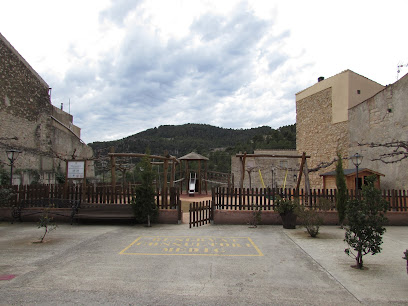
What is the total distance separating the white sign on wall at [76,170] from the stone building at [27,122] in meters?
3.41

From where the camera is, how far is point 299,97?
23609 millimetres

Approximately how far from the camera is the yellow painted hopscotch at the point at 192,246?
6.36 m

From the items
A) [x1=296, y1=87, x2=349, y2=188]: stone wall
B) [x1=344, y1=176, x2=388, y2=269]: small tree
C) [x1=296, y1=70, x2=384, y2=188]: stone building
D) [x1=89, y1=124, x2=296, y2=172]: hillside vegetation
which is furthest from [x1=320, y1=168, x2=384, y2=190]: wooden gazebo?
[x1=89, y1=124, x2=296, y2=172]: hillside vegetation

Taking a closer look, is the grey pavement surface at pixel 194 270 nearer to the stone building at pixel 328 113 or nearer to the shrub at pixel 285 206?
the shrub at pixel 285 206

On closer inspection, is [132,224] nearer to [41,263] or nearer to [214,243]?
[214,243]

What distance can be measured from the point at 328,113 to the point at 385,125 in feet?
18.5

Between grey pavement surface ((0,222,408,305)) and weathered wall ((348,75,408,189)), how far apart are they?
696 cm

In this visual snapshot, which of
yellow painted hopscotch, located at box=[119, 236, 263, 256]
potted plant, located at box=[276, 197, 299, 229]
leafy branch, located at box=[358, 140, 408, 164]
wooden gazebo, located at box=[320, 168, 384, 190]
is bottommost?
yellow painted hopscotch, located at box=[119, 236, 263, 256]

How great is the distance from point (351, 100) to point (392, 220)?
1042 cm

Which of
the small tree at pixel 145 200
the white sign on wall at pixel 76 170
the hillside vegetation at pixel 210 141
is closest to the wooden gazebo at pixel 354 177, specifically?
the small tree at pixel 145 200

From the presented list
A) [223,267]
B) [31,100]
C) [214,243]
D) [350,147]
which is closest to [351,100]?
[350,147]

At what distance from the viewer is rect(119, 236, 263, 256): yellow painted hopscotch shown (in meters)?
6.36

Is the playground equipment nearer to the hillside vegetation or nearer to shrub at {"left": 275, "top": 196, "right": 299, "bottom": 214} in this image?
shrub at {"left": 275, "top": 196, "right": 299, "bottom": 214}

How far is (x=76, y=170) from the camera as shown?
36.1 ft
